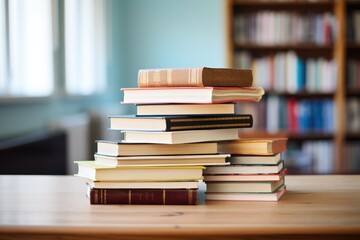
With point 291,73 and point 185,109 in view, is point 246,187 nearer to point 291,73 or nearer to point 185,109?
point 185,109

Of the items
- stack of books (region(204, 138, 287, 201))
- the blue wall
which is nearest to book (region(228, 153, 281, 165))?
stack of books (region(204, 138, 287, 201))

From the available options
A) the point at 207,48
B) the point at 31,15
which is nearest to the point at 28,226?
the point at 31,15

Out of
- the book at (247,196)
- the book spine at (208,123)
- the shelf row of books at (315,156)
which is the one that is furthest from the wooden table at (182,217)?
the shelf row of books at (315,156)

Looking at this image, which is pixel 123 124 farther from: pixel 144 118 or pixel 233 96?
pixel 233 96

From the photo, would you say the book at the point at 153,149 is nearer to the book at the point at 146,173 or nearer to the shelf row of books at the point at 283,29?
the book at the point at 146,173

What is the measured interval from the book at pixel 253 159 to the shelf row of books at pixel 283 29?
3747 millimetres

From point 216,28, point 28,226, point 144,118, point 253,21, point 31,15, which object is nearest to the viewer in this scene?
point 28,226

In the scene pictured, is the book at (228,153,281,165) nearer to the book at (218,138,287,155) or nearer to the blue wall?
the book at (218,138,287,155)

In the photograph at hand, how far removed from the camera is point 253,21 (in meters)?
4.87

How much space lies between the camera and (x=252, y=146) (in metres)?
1.20

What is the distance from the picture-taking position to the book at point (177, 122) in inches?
44.5

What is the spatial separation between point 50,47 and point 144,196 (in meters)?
3.38

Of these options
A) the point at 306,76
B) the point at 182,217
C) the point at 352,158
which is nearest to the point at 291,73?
the point at 306,76

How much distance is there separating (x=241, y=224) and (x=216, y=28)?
17.3ft
